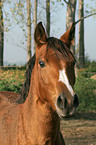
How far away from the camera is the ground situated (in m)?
5.76

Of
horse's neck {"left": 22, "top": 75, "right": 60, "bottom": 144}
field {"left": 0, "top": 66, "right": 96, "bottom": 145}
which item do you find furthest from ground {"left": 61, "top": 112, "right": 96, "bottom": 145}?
horse's neck {"left": 22, "top": 75, "right": 60, "bottom": 144}

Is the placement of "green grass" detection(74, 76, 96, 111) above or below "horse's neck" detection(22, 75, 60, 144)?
below

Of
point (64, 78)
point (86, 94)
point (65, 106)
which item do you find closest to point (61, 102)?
point (65, 106)

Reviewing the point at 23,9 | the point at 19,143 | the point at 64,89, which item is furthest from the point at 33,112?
the point at 23,9

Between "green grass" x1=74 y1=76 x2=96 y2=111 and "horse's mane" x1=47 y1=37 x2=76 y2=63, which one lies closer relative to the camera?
"horse's mane" x1=47 y1=37 x2=76 y2=63

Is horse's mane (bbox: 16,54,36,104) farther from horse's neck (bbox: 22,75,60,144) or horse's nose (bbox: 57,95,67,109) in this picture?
horse's nose (bbox: 57,95,67,109)

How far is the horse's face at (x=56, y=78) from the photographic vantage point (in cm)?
193

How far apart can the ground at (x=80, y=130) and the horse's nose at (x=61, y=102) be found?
3849mm

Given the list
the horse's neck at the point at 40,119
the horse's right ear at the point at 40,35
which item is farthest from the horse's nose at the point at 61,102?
the horse's right ear at the point at 40,35

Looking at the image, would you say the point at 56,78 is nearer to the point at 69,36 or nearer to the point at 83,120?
the point at 69,36

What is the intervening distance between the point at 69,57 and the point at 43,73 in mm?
316

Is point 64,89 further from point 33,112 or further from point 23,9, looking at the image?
point 23,9

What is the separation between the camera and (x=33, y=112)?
243 cm

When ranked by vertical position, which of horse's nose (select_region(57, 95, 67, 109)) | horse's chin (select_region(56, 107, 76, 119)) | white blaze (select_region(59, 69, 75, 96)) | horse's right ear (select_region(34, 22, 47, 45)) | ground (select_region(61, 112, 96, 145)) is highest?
horse's right ear (select_region(34, 22, 47, 45))
